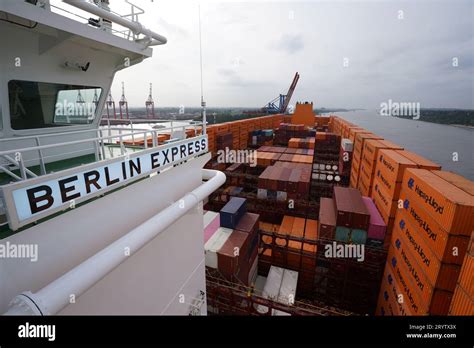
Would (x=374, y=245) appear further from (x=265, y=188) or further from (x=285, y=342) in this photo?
(x=285, y=342)

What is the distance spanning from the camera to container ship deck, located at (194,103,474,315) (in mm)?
8672

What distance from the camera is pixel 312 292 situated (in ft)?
51.3

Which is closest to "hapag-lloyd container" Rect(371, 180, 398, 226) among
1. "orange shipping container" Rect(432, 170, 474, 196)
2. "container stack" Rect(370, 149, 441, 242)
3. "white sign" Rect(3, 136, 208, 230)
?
"container stack" Rect(370, 149, 441, 242)

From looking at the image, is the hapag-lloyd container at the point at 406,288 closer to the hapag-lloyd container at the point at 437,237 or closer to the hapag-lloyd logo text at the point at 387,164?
the hapag-lloyd container at the point at 437,237

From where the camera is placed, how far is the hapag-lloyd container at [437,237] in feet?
27.0

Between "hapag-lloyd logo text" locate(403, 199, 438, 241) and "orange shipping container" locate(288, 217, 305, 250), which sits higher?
"hapag-lloyd logo text" locate(403, 199, 438, 241)

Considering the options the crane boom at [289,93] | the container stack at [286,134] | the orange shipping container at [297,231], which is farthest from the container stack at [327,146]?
the crane boom at [289,93]

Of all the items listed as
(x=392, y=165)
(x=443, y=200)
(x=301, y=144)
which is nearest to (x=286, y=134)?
(x=301, y=144)

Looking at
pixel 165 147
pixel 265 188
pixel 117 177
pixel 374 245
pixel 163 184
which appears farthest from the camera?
pixel 265 188

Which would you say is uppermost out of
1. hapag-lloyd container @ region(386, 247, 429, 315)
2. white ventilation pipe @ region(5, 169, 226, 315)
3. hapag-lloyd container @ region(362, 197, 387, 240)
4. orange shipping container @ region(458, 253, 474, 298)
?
white ventilation pipe @ region(5, 169, 226, 315)

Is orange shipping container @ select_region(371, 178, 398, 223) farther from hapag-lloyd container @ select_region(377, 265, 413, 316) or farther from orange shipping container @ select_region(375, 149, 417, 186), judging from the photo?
hapag-lloyd container @ select_region(377, 265, 413, 316)

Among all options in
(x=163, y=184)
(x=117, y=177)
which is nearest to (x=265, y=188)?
(x=163, y=184)

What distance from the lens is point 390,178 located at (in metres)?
14.0

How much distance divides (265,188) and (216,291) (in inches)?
414
